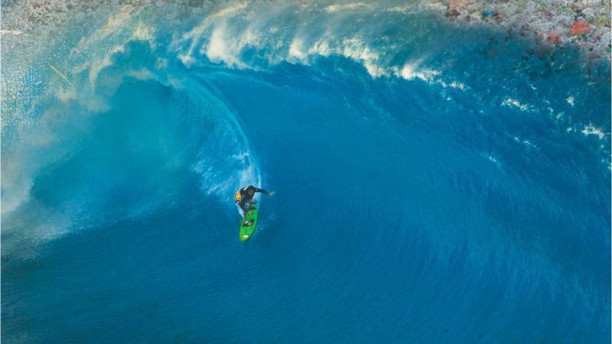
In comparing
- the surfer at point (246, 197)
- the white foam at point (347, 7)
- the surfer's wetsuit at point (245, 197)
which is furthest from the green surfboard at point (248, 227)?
the white foam at point (347, 7)

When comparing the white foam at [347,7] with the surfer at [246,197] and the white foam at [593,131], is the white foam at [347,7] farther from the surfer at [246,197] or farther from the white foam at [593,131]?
the white foam at [593,131]

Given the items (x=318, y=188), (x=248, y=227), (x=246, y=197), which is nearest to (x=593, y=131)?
(x=318, y=188)

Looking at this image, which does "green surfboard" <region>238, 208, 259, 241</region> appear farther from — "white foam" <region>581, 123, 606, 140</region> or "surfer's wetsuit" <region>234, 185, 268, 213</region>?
"white foam" <region>581, 123, 606, 140</region>

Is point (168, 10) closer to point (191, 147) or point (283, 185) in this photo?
point (191, 147)

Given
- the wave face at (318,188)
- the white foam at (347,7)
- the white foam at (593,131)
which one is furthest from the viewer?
the white foam at (347,7)

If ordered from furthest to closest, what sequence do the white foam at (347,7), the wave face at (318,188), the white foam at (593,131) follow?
the white foam at (347,7)
the white foam at (593,131)
the wave face at (318,188)

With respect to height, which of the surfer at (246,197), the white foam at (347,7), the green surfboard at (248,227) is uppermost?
the white foam at (347,7)

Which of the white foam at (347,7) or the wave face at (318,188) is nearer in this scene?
the wave face at (318,188)

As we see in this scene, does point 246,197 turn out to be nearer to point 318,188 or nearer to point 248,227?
point 248,227
